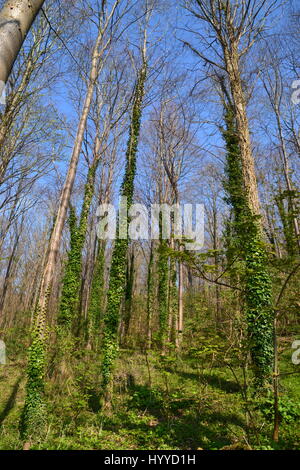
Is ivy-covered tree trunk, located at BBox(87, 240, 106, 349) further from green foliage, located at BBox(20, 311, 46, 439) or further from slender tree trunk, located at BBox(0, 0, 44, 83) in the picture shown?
slender tree trunk, located at BBox(0, 0, 44, 83)

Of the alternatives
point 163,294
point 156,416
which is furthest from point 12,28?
point 163,294

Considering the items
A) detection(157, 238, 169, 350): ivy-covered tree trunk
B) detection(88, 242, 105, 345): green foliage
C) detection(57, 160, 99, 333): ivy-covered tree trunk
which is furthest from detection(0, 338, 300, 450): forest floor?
detection(88, 242, 105, 345): green foliage

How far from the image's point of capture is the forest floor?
469 centimetres

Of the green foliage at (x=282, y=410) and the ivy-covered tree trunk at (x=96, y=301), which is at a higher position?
the ivy-covered tree trunk at (x=96, y=301)

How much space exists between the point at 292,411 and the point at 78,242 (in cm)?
1069

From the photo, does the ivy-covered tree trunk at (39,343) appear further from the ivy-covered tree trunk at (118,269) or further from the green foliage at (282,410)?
the green foliage at (282,410)

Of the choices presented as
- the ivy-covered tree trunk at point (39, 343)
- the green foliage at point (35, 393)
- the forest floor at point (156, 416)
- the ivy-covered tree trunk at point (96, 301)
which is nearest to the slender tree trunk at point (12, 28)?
the forest floor at point (156, 416)

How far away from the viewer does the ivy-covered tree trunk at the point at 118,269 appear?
826cm

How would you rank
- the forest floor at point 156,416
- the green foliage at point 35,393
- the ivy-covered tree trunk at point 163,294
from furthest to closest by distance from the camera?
the ivy-covered tree trunk at point 163,294, the green foliage at point 35,393, the forest floor at point 156,416

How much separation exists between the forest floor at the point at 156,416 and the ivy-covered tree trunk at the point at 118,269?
0.95 meters

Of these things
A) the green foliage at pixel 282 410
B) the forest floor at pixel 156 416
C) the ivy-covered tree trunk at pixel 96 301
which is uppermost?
the ivy-covered tree trunk at pixel 96 301

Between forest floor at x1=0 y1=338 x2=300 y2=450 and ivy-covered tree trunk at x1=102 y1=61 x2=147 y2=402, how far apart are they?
0.95m
